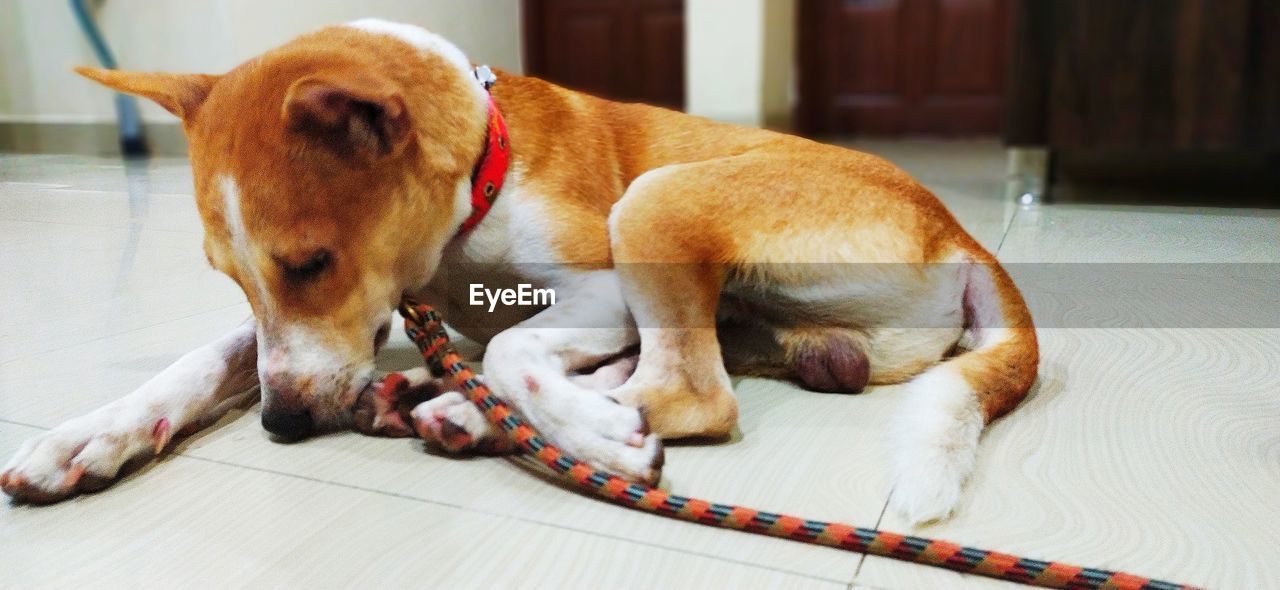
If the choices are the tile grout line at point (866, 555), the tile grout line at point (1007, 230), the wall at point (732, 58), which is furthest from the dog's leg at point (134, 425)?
A: the wall at point (732, 58)

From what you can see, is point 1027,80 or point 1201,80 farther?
point 1027,80

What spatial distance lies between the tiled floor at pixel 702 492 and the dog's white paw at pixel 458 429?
0.11 feet

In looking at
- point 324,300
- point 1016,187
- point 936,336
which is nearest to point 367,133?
point 324,300

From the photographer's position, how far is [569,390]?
1305 mm

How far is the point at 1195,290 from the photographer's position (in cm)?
240

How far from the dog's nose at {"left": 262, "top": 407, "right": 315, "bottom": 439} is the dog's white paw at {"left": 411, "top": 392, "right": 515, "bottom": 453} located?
0.16 m

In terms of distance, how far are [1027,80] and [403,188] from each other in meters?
3.36

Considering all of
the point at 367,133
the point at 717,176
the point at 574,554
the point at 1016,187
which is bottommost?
the point at 1016,187

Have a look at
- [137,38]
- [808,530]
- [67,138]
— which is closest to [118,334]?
[808,530]

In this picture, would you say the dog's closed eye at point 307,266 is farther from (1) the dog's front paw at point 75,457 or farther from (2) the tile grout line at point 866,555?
(2) the tile grout line at point 866,555

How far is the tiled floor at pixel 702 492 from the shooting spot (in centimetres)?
100

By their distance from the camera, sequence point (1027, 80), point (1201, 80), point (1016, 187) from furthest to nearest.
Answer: point (1016, 187)
point (1027, 80)
point (1201, 80)

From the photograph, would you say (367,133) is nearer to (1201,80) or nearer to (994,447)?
(994,447)

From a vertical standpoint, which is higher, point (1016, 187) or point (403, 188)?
point (403, 188)
